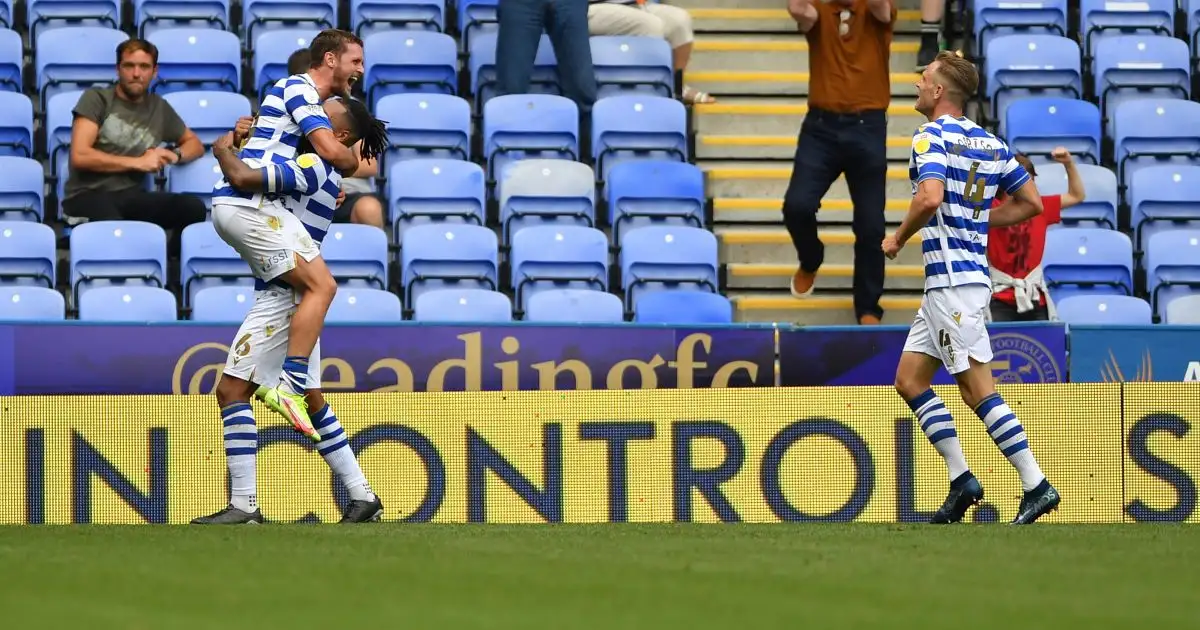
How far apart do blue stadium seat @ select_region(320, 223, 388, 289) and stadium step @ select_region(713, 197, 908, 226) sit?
272 centimetres

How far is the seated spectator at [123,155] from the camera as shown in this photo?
37.4 ft

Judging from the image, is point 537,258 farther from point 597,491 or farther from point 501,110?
point 597,491

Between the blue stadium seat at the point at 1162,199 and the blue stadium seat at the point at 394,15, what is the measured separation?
16.6 feet

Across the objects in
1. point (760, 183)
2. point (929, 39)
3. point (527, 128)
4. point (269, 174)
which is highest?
point (929, 39)

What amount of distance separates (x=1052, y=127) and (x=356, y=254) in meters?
5.10

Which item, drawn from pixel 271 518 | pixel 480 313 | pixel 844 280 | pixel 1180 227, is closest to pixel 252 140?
pixel 271 518

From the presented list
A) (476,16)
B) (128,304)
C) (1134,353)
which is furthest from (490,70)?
(1134,353)

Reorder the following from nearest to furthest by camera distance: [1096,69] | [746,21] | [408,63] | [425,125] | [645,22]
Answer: [425,125], [408,63], [645,22], [1096,69], [746,21]

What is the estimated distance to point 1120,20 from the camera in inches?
553

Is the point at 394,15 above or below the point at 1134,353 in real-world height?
above

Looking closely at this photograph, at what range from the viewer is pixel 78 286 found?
11.0m

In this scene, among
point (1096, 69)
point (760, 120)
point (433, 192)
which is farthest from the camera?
point (1096, 69)

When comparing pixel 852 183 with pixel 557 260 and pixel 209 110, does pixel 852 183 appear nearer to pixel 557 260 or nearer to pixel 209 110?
pixel 557 260

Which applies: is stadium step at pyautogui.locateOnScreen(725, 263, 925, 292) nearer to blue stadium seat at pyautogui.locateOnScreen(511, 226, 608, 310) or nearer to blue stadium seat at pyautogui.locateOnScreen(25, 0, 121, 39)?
blue stadium seat at pyautogui.locateOnScreen(511, 226, 608, 310)
